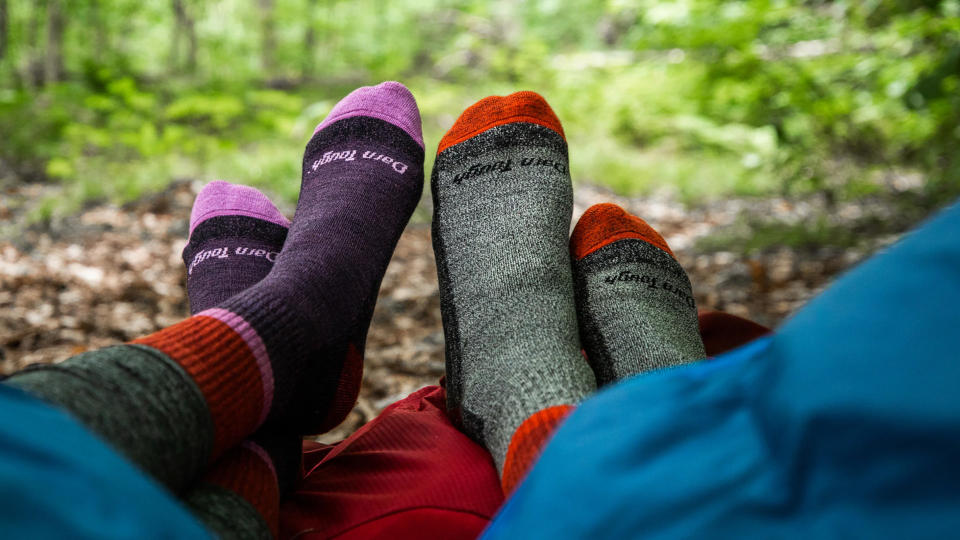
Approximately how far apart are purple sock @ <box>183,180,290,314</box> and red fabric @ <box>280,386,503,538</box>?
31cm

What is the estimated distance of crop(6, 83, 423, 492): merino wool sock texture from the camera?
424mm

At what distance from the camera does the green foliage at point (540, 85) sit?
1.92 m

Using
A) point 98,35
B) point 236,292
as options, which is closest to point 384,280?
point 236,292

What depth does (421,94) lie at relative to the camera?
402cm

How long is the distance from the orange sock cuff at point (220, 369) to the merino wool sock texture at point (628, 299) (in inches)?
14.6

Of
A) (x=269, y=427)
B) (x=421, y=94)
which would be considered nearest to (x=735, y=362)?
(x=269, y=427)

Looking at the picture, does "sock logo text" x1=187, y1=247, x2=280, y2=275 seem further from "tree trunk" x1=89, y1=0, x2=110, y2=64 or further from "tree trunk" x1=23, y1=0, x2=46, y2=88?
"tree trunk" x1=89, y1=0, x2=110, y2=64

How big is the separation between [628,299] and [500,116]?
1.27 feet

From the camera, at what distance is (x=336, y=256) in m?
0.78

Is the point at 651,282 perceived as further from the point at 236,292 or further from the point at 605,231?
the point at 236,292

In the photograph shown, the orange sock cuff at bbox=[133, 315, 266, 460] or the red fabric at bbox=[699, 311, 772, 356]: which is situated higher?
the orange sock cuff at bbox=[133, 315, 266, 460]

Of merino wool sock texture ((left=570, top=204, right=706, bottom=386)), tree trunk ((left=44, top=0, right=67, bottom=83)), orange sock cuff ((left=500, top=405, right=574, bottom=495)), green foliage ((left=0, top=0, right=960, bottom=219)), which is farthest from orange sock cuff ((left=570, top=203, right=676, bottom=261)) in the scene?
tree trunk ((left=44, top=0, right=67, bottom=83))

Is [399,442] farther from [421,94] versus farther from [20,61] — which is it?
[20,61]

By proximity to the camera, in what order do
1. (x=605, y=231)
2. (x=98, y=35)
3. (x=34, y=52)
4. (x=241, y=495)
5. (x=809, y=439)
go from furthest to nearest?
(x=98, y=35) → (x=34, y=52) → (x=605, y=231) → (x=241, y=495) → (x=809, y=439)
